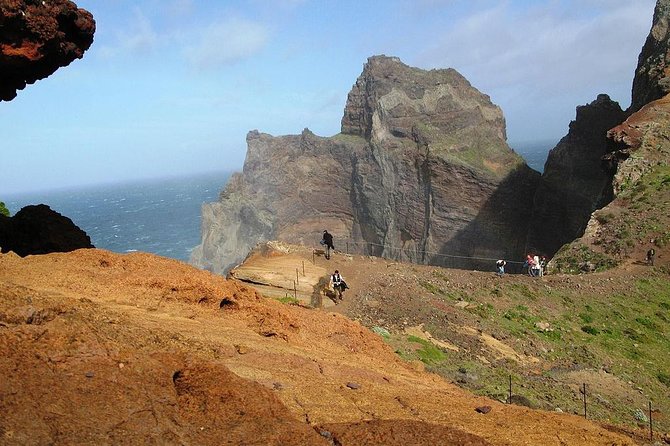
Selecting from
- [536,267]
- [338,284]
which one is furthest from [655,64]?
[338,284]

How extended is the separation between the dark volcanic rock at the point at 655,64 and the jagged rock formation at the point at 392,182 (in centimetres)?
2207

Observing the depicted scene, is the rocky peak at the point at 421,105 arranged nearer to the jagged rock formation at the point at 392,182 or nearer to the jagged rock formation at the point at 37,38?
the jagged rock formation at the point at 392,182

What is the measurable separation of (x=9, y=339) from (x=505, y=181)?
82475 millimetres

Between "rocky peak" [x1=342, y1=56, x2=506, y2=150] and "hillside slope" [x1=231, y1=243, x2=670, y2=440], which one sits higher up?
"rocky peak" [x1=342, y1=56, x2=506, y2=150]

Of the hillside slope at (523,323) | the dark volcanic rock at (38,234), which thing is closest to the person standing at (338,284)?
the hillside slope at (523,323)

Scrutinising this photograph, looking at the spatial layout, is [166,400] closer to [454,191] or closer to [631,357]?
[631,357]

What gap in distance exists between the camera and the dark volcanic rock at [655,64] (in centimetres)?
5819

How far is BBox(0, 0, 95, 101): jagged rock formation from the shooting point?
15.9m

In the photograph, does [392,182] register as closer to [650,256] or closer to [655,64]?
[655,64]

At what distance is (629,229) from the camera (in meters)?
39.9

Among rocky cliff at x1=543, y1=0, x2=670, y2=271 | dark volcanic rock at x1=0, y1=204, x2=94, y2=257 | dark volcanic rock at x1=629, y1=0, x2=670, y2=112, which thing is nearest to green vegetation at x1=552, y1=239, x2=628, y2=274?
rocky cliff at x1=543, y1=0, x2=670, y2=271

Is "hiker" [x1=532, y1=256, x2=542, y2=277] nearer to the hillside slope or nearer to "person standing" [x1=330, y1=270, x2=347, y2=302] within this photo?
the hillside slope

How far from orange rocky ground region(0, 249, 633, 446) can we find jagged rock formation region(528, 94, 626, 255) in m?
66.3

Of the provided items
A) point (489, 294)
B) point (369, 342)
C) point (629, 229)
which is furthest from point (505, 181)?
point (369, 342)
